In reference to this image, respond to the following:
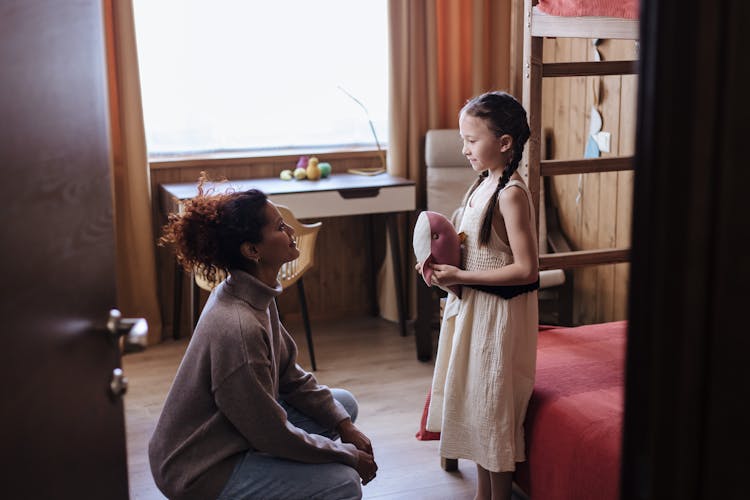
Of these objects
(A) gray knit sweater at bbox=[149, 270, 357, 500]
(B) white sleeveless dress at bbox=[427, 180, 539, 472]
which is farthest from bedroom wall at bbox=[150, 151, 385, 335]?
(A) gray knit sweater at bbox=[149, 270, 357, 500]

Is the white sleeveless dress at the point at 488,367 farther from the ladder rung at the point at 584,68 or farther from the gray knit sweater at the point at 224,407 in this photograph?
the ladder rung at the point at 584,68

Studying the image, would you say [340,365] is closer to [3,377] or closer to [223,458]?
[223,458]

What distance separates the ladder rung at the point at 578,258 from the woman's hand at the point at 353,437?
0.99 metres

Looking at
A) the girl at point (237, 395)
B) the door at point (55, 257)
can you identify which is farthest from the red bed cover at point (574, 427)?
the door at point (55, 257)

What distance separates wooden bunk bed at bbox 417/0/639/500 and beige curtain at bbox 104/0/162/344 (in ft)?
5.86

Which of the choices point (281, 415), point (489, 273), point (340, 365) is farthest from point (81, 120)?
point (340, 365)

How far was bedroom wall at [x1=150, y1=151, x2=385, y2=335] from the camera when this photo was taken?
419cm

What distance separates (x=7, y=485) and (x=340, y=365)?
9.45ft

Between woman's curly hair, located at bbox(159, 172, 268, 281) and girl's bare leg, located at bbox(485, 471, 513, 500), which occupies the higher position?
woman's curly hair, located at bbox(159, 172, 268, 281)

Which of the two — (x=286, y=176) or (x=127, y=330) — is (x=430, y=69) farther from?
(x=127, y=330)

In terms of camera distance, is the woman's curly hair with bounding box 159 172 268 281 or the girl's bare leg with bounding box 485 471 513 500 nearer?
the woman's curly hair with bounding box 159 172 268 281

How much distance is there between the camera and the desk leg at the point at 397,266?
163 inches

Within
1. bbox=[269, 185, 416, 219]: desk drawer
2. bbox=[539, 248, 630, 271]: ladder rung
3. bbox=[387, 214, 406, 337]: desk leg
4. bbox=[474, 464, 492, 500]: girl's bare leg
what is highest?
bbox=[269, 185, 416, 219]: desk drawer

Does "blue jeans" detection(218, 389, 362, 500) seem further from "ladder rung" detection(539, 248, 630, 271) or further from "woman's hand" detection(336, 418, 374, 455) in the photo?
"ladder rung" detection(539, 248, 630, 271)
